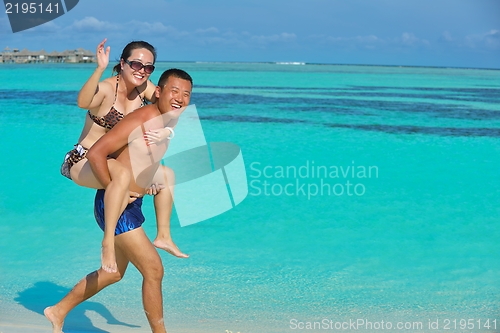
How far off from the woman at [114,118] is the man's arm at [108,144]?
0.06 m

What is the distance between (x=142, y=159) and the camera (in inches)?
126

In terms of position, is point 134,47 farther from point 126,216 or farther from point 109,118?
point 126,216

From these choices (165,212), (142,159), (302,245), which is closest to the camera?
(142,159)

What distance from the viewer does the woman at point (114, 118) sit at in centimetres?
299

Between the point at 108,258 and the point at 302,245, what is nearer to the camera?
the point at 108,258

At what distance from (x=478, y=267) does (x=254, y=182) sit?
4.71m

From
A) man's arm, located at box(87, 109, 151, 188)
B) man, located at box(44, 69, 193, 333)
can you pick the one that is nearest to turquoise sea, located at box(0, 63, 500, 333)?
man, located at box(44, 69, 193, 333)

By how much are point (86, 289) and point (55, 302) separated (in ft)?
5.22

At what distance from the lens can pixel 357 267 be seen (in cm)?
570

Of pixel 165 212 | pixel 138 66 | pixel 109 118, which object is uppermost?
pixel 138 66

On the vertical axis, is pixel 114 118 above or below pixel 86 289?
above

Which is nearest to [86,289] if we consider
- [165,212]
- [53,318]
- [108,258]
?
[53,318]

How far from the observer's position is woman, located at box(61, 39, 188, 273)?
9.82 feet

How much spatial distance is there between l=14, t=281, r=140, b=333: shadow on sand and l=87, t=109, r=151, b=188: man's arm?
134cm
